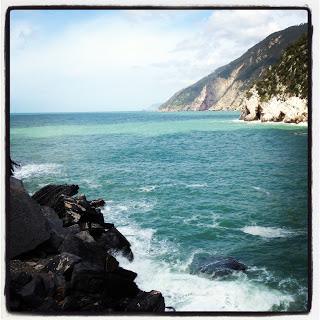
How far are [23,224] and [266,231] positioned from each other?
13.5 feet

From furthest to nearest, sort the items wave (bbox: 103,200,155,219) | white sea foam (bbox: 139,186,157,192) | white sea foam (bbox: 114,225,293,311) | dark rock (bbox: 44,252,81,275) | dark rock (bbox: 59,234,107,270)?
white sea foam (bbox: 139,186,157,192)
wave (bbox: 103,200,155,219)
dark rock (bbox: 59,234,107,270)
dark rock (bbox: 44,252,81,275)
white sea foam (bbox: 114,225,293,311)

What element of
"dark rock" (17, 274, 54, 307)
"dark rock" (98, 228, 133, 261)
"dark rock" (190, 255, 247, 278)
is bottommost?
"dark rock" (190, 255, 247, 278)

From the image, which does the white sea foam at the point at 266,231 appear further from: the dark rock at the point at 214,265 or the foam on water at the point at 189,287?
the foam on water at the point at 189,287

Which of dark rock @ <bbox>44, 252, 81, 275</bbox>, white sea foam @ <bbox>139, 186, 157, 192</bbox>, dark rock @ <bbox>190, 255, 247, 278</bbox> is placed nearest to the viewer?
dark rock @ <bbox>44, 252, 81, 275</bbox>

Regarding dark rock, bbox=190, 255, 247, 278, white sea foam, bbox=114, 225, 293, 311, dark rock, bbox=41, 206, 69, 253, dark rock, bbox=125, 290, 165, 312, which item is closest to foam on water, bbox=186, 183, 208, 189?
white sea foam, bbox=114, 225, 293, 311

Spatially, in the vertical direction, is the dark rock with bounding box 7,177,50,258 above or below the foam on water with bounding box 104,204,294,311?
above

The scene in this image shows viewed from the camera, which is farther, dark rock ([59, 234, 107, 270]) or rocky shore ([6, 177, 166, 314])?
dark rock ([59, 234, 107, 270])

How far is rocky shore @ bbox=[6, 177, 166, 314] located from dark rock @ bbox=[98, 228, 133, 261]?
3.36ft

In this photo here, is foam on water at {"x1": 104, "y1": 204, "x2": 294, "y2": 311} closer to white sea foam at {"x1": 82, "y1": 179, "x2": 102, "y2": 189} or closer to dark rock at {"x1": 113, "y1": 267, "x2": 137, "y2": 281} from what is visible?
dark rock at {"x1": 113, "y1": 267, "x2": 137, "y2": 281}

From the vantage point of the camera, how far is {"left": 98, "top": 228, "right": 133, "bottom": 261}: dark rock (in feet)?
21.2

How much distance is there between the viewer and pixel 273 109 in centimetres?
3756

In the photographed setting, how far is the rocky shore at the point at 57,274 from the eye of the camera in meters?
3.79
